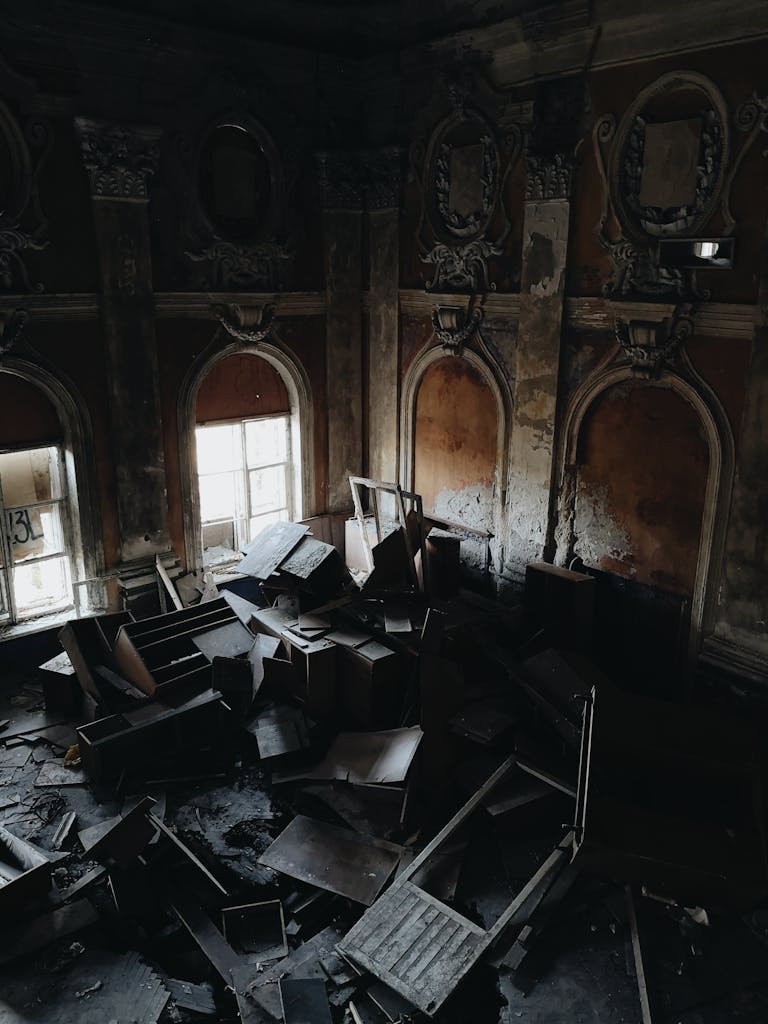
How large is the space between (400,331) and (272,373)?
162 cm

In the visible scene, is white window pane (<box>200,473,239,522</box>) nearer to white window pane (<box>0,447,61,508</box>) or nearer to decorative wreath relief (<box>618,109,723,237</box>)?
white window pane (<box>0,447,61,508</box>)

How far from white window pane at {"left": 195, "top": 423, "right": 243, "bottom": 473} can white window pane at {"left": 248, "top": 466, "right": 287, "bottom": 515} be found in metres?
0.31

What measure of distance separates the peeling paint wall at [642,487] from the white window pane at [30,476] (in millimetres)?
5349

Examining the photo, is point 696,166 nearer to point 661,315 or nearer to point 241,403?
point 661,315

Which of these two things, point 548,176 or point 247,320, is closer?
point 548,176

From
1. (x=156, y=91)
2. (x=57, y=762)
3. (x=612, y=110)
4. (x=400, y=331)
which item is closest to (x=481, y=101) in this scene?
(x=612, y=110)

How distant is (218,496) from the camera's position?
366 inches

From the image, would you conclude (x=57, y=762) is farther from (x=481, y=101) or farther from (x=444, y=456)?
(x=481, y=101)

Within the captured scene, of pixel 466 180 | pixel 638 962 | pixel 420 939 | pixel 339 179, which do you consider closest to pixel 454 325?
pixel 466 180

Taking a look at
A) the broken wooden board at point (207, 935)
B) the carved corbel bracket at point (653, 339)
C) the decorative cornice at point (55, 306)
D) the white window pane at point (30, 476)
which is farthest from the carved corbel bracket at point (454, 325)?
the broken wooden board at point (207, 935)

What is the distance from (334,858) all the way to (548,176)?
624 cm

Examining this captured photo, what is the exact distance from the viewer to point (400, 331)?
9.42m

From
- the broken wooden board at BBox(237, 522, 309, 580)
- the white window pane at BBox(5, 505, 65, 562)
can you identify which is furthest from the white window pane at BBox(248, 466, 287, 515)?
the white window pane at BBox(5, 505, 65, 562)

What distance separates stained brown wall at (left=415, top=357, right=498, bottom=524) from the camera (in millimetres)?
8703
